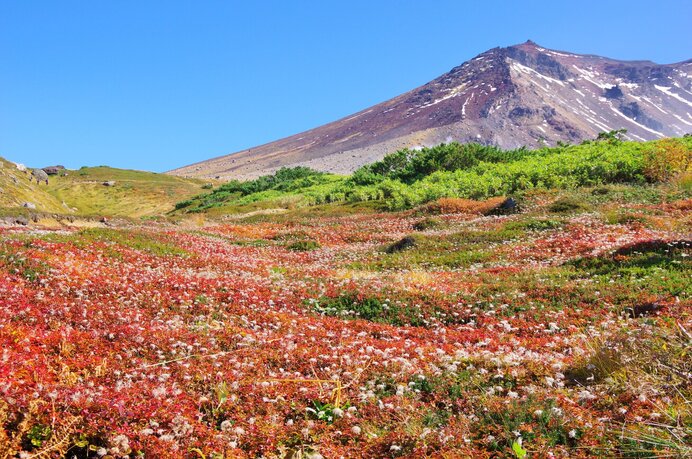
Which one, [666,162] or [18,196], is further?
[18,196]

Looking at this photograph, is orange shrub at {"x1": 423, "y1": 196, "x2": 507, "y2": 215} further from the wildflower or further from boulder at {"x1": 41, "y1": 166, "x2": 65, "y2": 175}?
boulder at {"x1": 41, "y1": 166, "x2": 65, "y2": 175}

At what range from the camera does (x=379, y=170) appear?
80.7 meters

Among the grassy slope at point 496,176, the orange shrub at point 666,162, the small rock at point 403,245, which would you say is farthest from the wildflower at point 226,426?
the orange shrub at point 666,162

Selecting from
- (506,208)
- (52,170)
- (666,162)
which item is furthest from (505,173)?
(52,170)

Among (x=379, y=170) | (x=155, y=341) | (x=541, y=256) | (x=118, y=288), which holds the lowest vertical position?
(x=541, y=256)

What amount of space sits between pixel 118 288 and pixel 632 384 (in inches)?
444

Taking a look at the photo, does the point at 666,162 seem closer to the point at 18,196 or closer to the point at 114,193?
the point at 18,196

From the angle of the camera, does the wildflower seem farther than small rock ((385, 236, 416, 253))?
No

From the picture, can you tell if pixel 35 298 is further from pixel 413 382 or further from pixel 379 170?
pixel 379 170

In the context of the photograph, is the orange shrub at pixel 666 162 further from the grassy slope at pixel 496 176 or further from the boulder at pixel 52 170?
the boulder at pixel 52 170

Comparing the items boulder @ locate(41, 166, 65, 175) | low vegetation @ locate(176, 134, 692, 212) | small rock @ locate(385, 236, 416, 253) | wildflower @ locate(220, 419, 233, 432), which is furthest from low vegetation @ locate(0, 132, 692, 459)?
boulder @ locate(41, 166, 65, 175)

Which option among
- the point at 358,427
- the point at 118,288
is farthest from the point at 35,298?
the point at 358,427

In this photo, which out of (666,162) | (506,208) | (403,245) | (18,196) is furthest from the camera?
(18,196)

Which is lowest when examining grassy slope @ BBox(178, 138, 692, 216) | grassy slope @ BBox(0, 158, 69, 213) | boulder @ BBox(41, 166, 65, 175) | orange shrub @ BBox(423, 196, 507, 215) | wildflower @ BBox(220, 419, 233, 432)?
wildflower @ BBox(220, 419, 233, 432)
